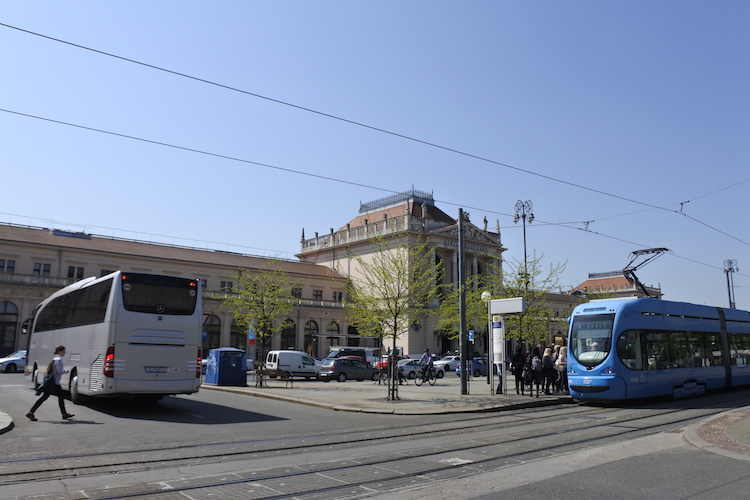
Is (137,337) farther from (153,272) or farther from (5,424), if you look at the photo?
(153,272)

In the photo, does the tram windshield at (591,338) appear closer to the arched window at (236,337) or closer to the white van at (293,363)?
the white van at (293,363)

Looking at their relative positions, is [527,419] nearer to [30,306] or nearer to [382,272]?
[382,272]

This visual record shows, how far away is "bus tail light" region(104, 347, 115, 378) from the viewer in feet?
47.5

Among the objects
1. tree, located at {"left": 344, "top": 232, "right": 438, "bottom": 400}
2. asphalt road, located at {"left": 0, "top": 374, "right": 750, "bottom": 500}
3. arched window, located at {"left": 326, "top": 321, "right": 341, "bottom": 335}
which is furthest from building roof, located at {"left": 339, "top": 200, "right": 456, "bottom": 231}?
asphalt road, located at {"left": 0, "top": 374, "right": 750, "bottom": 500}

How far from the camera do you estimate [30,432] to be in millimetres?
11930

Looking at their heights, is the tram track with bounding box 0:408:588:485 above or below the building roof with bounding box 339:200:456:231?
below

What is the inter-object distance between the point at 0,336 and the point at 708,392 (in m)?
50.1

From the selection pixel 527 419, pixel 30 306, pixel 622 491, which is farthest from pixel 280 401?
pixel 30 306

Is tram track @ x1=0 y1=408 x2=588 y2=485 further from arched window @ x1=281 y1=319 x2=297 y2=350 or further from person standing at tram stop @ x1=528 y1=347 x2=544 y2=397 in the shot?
arched window @ x1=281 y1=319 x2=297 y2=350

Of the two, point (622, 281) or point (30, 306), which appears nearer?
point (30, 306)

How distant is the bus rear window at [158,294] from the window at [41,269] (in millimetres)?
44426

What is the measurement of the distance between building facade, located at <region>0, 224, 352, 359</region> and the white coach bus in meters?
27.9

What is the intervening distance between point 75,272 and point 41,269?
9.41 feet

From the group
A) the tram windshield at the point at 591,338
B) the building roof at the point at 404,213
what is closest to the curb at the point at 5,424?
the tram windshield at the point at 591,338
